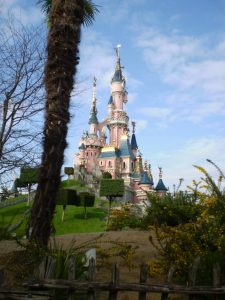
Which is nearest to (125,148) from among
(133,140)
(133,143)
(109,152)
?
(109,152)

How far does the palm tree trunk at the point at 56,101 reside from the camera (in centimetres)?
843

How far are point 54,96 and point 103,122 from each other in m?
65.6

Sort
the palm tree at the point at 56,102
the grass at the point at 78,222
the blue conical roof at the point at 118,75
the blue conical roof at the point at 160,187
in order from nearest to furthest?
1. the palm tree at the point at 56,102
2. the grass at the point at 78,222
3. the blue conical roof at the point at 160,187
4. the blue conical roof at the point at 118,75

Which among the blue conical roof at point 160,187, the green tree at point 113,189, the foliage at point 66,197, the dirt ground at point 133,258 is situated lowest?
the dirt ground at point 133,258

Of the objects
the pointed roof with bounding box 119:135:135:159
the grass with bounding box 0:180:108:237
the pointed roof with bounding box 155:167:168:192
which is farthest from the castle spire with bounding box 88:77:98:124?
the grass with bounding box 0:180:108:237

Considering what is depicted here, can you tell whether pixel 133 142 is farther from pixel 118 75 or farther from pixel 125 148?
pixel 118 75

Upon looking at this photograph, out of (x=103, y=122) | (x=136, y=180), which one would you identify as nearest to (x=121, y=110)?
(x=103, y=122)

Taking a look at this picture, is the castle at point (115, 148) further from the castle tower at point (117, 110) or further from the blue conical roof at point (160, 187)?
the blue conical roof at point (160, 187)

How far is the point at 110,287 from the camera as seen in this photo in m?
5.25

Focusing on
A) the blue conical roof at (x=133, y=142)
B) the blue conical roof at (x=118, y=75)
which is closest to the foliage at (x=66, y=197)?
the blue conical roof at (x=133, y=142)

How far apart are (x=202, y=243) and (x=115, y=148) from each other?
56990 mm

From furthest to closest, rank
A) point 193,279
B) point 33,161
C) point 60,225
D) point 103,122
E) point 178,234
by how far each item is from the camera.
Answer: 1. point 103,122
2. point 60,225
3. point 33,161
4. point 178,234
5. point 193,279

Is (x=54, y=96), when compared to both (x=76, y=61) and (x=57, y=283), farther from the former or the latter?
(x=57, y=283)

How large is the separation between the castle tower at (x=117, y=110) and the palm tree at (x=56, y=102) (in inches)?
2278
